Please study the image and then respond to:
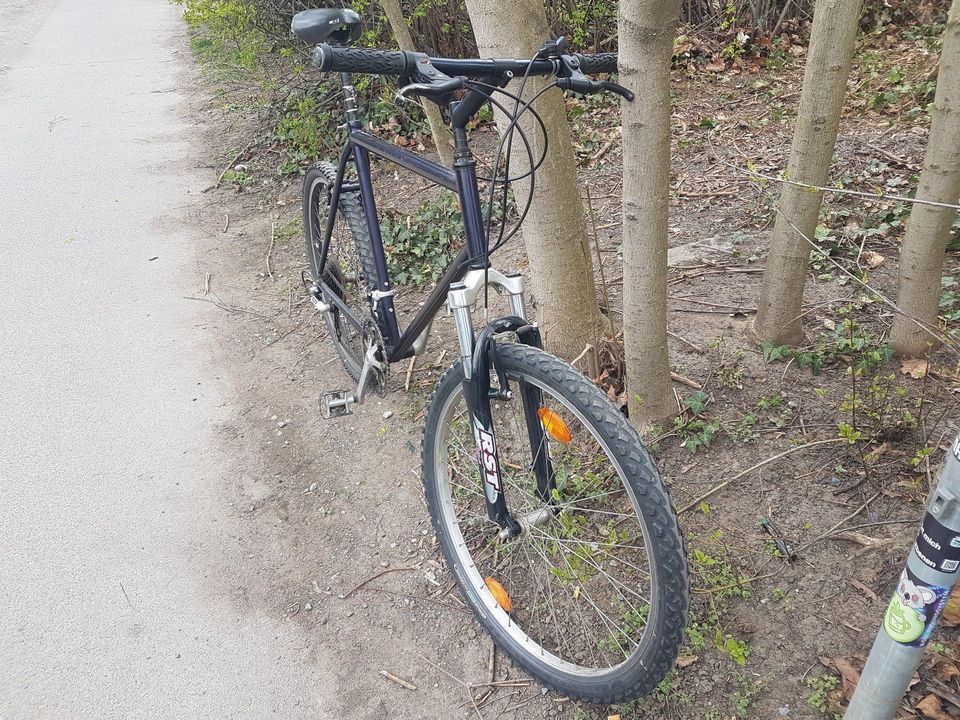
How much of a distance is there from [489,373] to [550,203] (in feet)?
3.58

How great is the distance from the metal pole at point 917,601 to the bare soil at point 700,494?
58cm

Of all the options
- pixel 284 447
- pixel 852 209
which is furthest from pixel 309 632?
pixel 852 209

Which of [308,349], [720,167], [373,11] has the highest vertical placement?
[373,11]

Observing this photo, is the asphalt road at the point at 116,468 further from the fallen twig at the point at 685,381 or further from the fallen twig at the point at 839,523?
the fallen twig at the point at 685,381

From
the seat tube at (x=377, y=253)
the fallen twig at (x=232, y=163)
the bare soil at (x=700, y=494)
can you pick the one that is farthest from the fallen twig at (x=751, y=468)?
the fallen twig at (x=232, y=163)

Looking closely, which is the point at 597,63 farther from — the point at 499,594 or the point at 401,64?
the point at 499,594

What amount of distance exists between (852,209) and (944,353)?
1467 mm

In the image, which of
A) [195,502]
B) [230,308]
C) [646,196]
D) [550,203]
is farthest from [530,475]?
[230,308]

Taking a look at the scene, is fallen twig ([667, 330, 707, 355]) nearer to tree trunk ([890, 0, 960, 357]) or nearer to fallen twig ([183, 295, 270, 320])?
tree trunk ([890, 0, 960, 357])

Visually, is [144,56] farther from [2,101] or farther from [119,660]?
[119,660]

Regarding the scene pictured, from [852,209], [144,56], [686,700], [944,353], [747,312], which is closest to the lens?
[686,700]

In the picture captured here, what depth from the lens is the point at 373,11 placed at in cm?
667

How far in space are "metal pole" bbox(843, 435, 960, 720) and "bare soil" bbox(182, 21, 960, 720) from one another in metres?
0.58

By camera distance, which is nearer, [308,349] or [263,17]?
[308,349]
